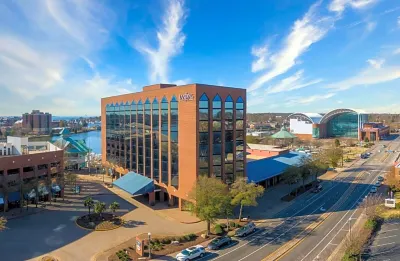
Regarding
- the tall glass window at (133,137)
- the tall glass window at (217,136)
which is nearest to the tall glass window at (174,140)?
the tall glass window at (217,136)

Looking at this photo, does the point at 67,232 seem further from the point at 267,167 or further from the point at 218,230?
the point at 267,167

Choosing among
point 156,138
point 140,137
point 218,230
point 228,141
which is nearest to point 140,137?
point 140,137

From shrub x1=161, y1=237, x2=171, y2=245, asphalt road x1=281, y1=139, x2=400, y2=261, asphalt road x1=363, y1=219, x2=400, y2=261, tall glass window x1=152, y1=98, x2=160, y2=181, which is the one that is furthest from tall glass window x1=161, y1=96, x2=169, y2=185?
A: asphalt road x1=363, y1=219, x2=400, y2=261

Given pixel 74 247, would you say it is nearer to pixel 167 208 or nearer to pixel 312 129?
pixel 167 208

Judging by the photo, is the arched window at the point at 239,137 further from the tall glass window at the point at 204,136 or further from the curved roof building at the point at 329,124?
the curved roof building at the point at 329,124

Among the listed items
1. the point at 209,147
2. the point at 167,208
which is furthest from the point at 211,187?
the point at 167,208
